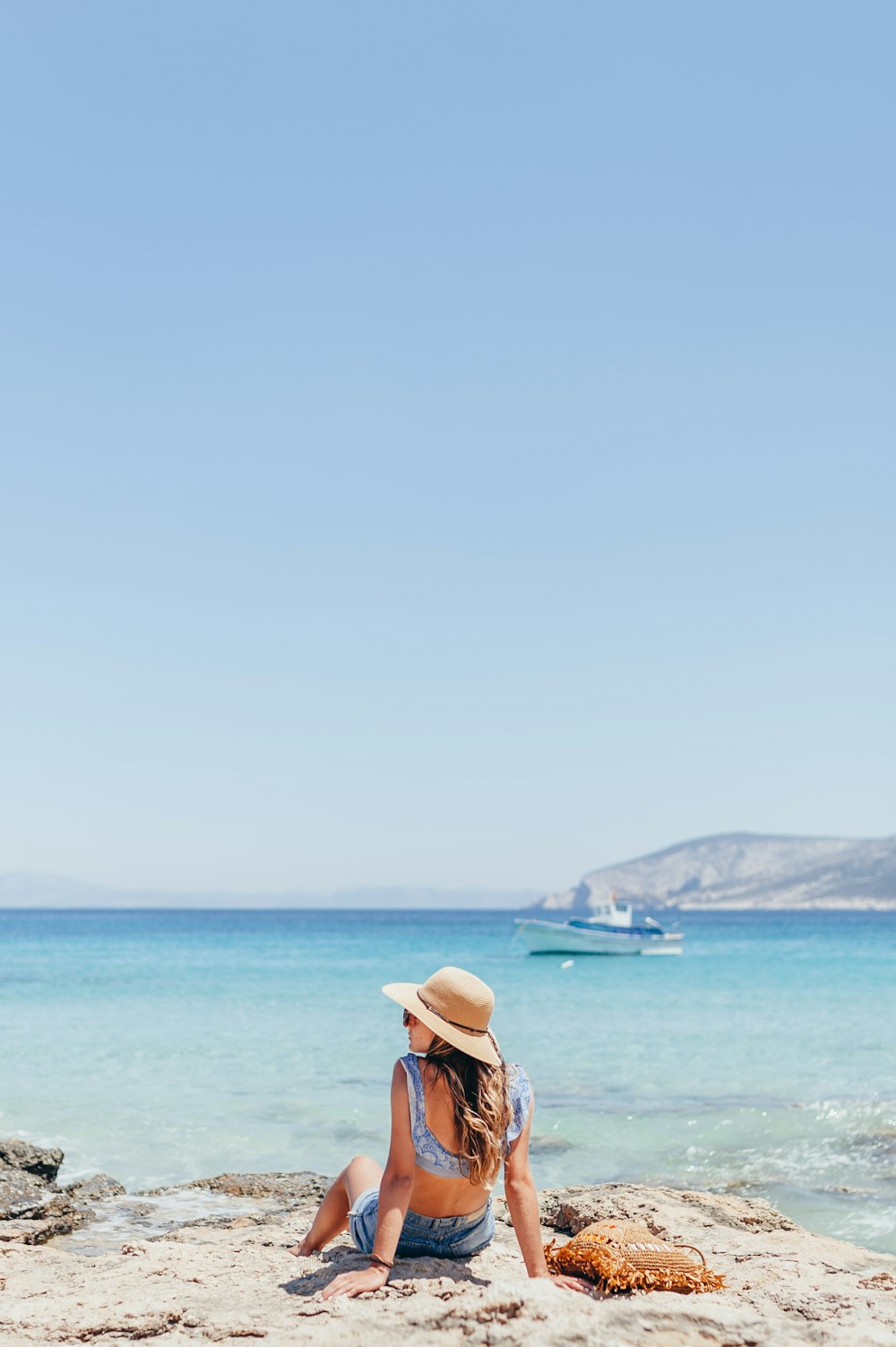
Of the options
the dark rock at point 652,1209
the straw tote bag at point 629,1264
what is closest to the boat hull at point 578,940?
the dark rock at point 652,1209

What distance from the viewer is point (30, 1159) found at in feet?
28.0

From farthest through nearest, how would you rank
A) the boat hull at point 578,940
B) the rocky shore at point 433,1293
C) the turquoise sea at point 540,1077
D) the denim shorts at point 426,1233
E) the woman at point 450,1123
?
the boat hull at point 578,940 < the turquoise sea at point 540,1077 < the denim shorts at point 426,1233 < the woman at point 450,1123 < the rocky shore at point 433,1293

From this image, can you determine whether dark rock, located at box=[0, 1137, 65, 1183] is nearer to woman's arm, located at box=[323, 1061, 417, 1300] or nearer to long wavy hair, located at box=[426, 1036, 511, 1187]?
woman's arm, located at box=[323, 1061, 417, 1300]

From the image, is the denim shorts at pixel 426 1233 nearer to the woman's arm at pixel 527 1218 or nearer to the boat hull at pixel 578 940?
the woman's arm at pixel 527 1218

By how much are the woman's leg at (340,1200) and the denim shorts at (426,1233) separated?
6.9 inches

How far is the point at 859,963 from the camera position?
43.9m

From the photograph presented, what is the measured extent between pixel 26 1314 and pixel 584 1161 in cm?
679

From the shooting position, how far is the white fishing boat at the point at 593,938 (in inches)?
1972

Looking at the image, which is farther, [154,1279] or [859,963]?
[859,963]

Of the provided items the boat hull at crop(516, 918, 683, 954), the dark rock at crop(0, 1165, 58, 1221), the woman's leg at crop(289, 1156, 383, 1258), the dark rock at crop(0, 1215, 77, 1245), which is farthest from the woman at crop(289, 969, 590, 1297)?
the boat hull at crop(516, 918, 683, 954)

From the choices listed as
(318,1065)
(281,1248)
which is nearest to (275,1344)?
(281,1248)

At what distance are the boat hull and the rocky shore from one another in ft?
142

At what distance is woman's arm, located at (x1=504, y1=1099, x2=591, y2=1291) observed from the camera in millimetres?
4484

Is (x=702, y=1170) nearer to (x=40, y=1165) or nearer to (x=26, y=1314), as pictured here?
(x=40, y=1165)
